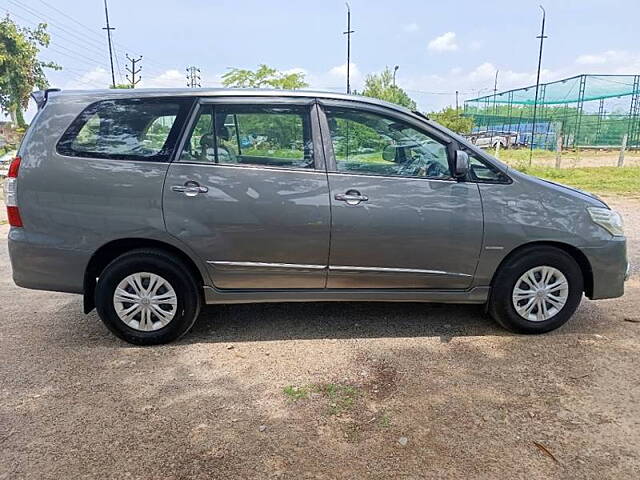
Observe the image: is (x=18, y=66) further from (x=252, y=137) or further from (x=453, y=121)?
(x=252, y=137)

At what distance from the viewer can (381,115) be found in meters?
3.71

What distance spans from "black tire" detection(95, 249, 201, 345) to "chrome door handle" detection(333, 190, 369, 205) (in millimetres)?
1249

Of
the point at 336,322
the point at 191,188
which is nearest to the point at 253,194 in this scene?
the point at 191,188

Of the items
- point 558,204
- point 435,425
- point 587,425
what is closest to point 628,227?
point 558,204

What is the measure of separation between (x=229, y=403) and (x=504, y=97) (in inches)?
1396

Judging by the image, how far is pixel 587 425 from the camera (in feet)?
8.77

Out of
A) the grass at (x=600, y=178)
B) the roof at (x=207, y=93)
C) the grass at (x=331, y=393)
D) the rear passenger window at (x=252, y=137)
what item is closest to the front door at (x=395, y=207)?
the roof at (x=207, y=93)

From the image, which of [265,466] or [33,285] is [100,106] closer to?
[33,285]

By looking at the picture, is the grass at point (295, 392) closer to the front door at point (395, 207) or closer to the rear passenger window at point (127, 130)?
the front door at point (395, 207)

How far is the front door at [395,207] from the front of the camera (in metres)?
3.55

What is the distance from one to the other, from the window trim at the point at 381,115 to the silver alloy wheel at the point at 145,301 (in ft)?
4.95

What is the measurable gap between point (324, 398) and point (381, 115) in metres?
2.11

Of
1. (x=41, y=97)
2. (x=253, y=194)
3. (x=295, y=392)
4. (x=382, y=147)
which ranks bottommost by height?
(x=295, y=392)

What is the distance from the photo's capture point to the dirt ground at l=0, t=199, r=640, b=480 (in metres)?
2.38
